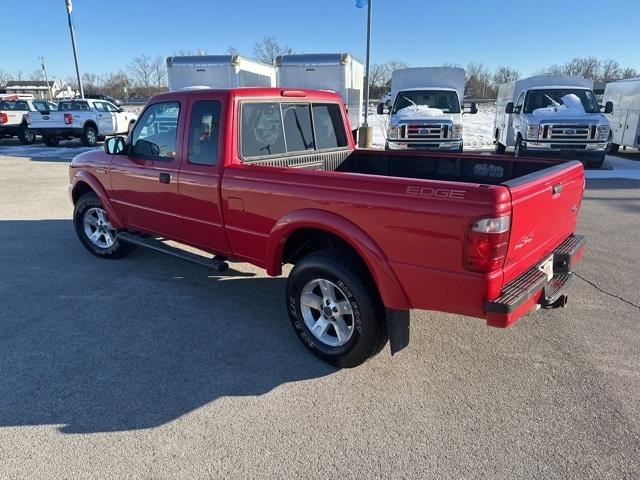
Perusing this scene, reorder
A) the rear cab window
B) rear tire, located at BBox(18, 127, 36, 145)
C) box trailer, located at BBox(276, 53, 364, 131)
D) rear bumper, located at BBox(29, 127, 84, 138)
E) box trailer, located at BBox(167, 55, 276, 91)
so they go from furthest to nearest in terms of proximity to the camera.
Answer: rear tire, located at BBox(18, 127, 36, 145), rear bumper, located at BBox(29, 127, 84, 138), box trailer, located at BBox(276, 53, 364, 131), box trailer, located at BBox(167, 55, 276, 91), the rear cab window

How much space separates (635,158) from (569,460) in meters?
16.9

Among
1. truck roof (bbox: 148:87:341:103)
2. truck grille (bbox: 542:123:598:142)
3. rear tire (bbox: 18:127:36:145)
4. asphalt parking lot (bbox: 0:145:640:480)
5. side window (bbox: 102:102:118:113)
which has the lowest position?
asphalt parking lot (bbox: 0:145:640:480)

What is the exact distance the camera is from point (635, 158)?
15875 millimetres

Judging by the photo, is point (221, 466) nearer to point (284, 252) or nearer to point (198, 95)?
point (284, 252)

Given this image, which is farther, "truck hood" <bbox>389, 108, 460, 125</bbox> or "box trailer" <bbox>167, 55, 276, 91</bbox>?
"box trailer" <bbox>167, 55, 276, 91</bbox>

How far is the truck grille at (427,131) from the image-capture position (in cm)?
1255

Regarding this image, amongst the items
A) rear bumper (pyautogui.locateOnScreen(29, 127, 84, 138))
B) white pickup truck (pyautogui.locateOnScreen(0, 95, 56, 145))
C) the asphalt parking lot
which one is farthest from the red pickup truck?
white pickup truck (pyautogui.locateOnScreen(0, 95, 56, 145))

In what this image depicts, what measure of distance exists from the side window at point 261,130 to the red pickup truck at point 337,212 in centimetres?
1

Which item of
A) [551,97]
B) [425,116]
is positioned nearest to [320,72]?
[425,116]

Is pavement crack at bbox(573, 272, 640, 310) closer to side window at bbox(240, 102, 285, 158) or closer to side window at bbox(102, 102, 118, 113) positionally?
side window at bbox(240, 102, 285, 158)

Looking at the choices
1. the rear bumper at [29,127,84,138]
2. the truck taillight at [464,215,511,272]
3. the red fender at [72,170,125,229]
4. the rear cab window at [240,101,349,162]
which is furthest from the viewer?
the rear bumper at [29,127,84,138]

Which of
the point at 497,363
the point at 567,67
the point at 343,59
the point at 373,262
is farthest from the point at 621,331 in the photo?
the point at 567,67

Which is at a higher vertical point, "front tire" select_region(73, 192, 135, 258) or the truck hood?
the truck hood

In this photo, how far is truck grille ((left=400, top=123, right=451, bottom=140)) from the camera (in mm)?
12555
